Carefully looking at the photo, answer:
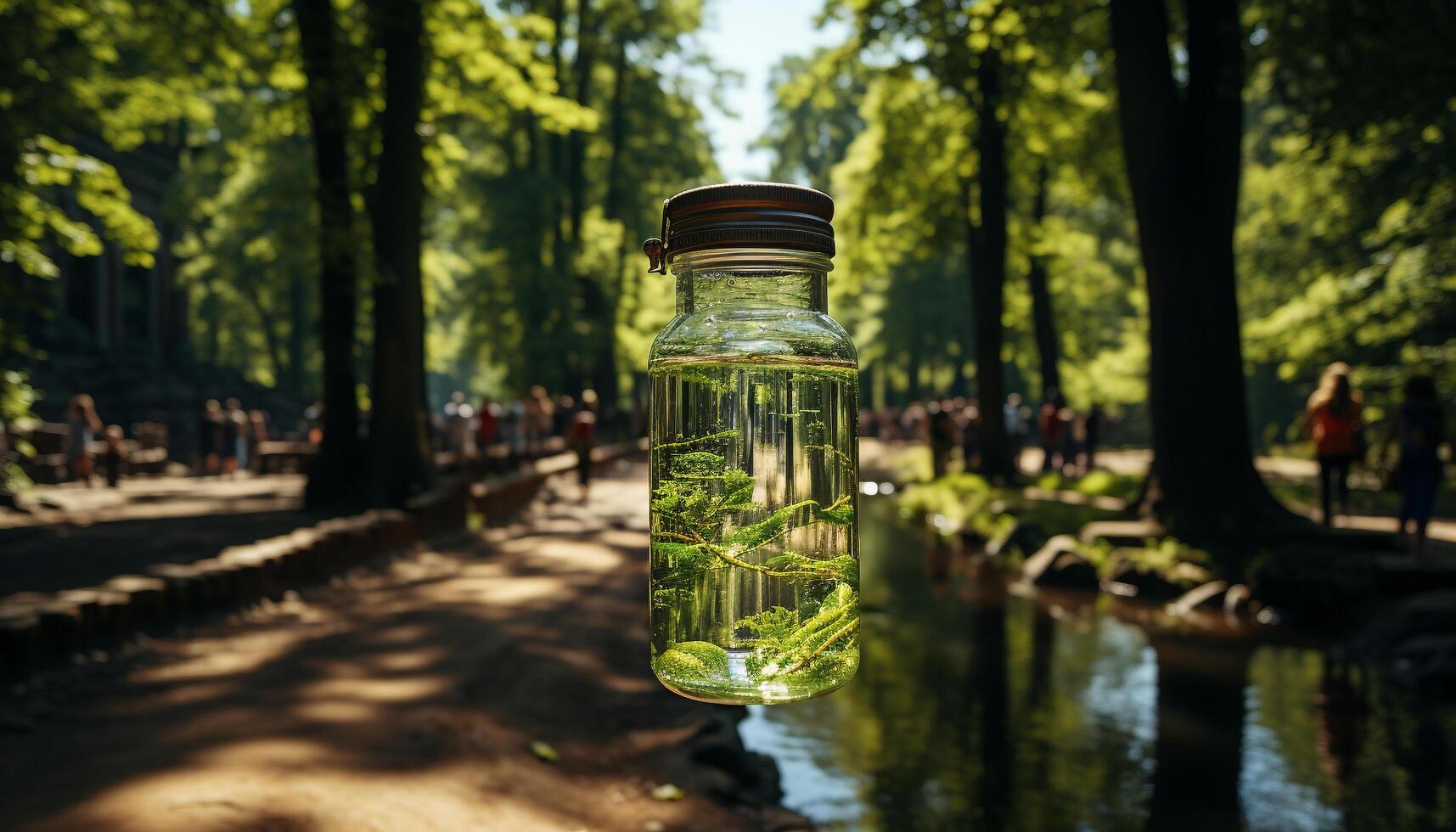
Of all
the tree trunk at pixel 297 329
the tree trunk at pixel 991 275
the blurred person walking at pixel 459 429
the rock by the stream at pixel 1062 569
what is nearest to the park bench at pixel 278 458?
the blurred person walking at pixel 459 429

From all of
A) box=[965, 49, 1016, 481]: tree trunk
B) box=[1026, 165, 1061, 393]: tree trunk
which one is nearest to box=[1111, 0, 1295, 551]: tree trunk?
box=[965, 49, 1016, 481]: tree trunk

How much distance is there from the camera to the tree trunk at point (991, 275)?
2061 centimetres

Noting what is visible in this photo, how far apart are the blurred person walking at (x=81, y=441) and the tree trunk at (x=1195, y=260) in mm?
18752

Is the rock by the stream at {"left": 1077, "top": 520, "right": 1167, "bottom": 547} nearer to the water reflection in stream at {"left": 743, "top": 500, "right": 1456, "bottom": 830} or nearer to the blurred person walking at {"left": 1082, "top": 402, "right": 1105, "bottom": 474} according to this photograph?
the water reflection in stream at {"left": 743, "top": 500, "right": 1456, "bottom": 830}

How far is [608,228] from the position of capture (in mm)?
34625

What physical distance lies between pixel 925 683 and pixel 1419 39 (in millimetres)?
9264

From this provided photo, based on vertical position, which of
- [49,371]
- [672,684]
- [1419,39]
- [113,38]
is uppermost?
[113,38]

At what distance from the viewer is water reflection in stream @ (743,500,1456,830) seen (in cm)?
575

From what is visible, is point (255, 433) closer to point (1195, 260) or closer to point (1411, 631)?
point (1195, 260)

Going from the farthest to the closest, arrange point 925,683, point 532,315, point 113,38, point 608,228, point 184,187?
point 184,187 < point 608,228 < point 532,315 < point 113,38 < point 925,683

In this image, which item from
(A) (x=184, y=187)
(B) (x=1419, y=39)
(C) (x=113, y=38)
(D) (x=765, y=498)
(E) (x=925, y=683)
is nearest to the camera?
(D) (x=765, y=498)

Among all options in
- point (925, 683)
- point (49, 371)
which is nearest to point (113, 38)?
point (49, 371)

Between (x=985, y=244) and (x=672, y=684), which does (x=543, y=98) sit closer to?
(x=985, y=244)

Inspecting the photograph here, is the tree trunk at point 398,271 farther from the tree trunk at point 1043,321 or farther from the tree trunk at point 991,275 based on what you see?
the tree trunk at point 1043,321
